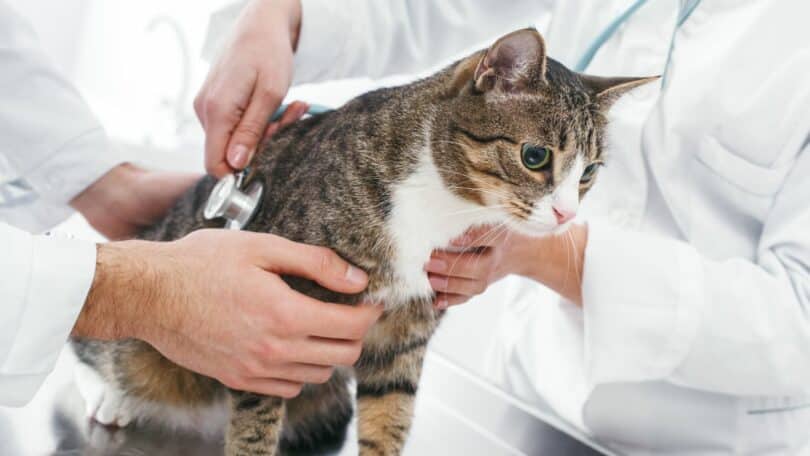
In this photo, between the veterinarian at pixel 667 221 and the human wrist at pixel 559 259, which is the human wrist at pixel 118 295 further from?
the human wrist at pixel 559 259

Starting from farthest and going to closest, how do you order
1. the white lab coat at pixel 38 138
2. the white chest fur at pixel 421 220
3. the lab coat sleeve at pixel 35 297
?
the white lab coat at pixel 38 138, the white chest fur at pixel 421 220, the lab coat sleeve at pixel 35 297

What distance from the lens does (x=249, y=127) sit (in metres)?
1.22

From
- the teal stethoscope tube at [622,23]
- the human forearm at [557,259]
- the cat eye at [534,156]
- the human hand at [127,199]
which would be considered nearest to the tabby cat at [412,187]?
the cat eye at [534,156]

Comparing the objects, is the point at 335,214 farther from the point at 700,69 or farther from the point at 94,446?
the point at 700,69

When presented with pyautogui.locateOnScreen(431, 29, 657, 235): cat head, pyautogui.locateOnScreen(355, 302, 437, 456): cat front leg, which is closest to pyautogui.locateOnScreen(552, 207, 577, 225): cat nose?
pyautogui.locateOnScreen(431, 29, 657, 235): cat head

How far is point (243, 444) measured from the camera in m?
1.04

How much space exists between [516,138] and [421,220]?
0.17 m

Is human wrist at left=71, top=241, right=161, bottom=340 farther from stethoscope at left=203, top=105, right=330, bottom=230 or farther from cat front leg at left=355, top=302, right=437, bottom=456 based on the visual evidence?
cat front leg at left=355, top=302, right=437, bottom=456

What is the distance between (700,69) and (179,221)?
3.12ft

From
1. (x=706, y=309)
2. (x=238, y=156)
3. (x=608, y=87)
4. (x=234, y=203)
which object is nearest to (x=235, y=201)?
(x=234, y=203)

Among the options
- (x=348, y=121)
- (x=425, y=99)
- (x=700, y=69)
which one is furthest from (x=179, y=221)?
(x=700, y=69)

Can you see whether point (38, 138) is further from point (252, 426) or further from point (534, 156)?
point (534, 156)

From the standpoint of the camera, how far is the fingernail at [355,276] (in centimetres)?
99

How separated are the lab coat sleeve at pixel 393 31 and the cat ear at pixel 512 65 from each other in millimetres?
468
